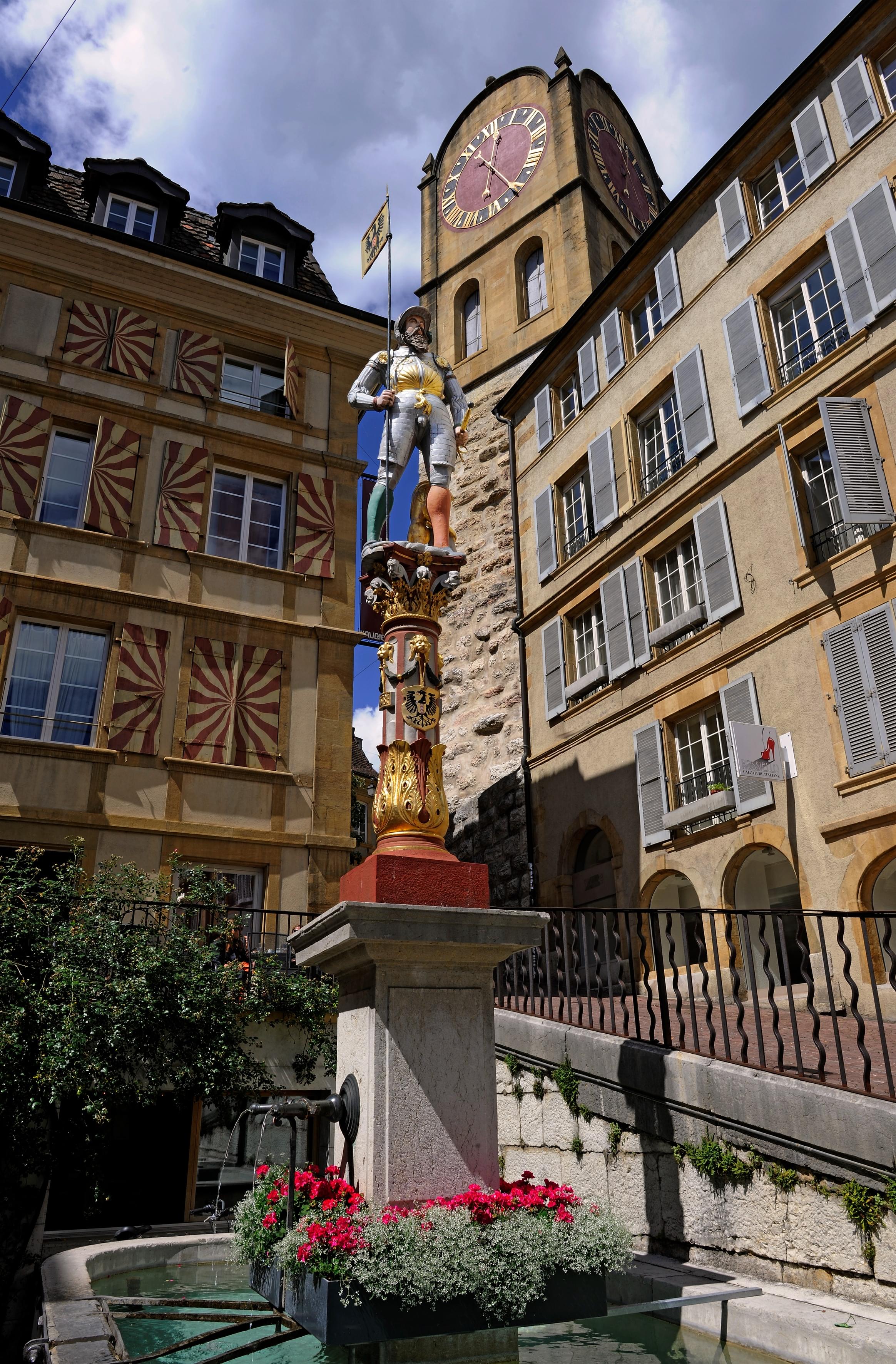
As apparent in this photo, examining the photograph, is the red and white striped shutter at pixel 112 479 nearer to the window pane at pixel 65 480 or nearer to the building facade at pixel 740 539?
the window pane at pixel 65 480

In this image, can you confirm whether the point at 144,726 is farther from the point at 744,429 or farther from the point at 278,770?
the point at 744,429

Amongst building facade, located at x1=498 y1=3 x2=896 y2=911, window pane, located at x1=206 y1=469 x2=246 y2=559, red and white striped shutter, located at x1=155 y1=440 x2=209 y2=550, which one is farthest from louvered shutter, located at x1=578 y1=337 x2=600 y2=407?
red and white striped shutter, located at x1=155 y1=440 x2=209 y2=550

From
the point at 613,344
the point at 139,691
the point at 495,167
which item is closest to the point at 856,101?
the point at 613,344

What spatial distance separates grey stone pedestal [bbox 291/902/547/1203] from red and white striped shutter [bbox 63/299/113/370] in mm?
13505

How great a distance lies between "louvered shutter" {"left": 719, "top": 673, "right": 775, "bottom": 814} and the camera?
1276 cm

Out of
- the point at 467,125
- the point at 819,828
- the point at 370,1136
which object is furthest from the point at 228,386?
the point at 467,125

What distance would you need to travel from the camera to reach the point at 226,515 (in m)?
16.2

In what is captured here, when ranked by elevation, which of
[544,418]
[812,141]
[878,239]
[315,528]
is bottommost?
[315,528]

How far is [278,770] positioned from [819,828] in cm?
762

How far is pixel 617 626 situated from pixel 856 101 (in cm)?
812

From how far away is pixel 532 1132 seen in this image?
7816mm

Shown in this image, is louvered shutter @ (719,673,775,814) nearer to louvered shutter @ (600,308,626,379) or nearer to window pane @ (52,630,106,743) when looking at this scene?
louvered shutter @ (600,308,626,379)

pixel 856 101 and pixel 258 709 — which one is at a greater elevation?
pixel 856 101

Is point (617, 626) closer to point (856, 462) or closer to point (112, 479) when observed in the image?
point (856, 462)
